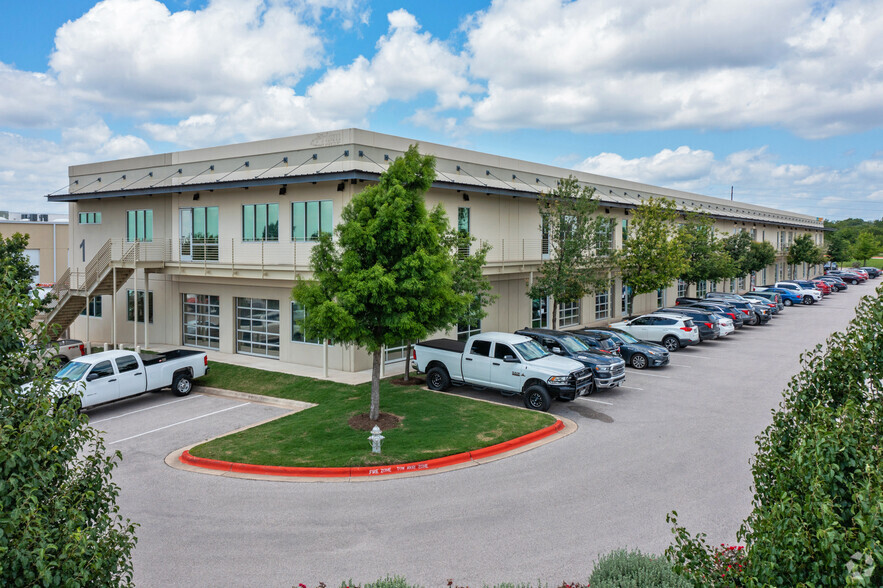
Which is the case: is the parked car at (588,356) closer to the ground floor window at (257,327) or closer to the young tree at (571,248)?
the young tree at (571,248)

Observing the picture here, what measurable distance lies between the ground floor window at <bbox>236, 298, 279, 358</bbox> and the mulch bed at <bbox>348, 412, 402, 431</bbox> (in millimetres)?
9543

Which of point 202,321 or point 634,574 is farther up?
point 202,321

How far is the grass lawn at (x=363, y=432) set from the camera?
527 inches

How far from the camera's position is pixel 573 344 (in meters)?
21.0

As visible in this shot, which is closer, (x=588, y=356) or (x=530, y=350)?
(x=530, y=350)

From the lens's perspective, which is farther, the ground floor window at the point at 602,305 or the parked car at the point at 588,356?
the ground floor window at the point at 602,305

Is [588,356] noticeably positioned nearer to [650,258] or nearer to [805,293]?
[650,258]

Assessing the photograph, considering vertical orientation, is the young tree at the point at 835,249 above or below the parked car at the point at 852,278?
above

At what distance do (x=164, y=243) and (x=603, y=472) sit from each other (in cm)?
2270

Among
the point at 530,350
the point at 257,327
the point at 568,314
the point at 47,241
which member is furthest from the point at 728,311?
the point at 47,241

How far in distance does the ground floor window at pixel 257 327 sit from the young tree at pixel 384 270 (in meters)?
9.91

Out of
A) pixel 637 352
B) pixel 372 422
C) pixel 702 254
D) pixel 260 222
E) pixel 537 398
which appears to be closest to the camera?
pixel 372 422

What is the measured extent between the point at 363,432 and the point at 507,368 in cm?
498

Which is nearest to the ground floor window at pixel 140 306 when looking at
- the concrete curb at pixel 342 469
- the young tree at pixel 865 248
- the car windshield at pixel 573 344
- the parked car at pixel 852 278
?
the concrete curb at pixel 342 469
